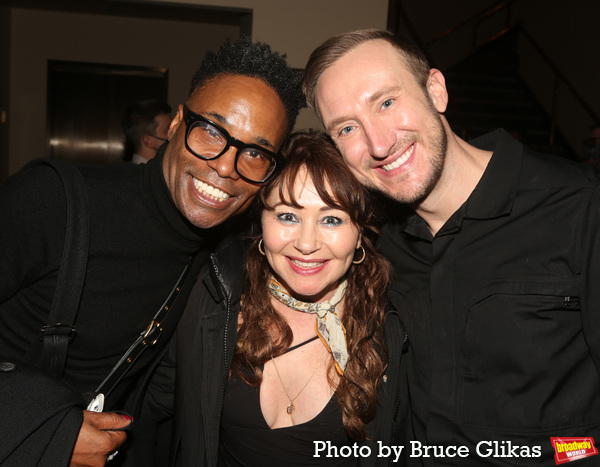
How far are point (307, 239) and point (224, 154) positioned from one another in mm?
478

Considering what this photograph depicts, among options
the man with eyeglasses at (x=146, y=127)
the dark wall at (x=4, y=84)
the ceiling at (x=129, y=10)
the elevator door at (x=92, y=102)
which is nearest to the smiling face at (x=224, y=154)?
the man with eyeglasses at (x=146, y=127)

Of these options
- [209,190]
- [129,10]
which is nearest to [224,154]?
[209,190]

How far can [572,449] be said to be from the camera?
175 cm

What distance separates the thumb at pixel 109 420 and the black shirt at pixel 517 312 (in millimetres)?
1104

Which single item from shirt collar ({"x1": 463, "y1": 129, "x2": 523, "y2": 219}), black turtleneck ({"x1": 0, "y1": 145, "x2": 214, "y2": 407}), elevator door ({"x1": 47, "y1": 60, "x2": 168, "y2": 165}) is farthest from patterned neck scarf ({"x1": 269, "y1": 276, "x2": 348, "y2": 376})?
elevator door ({"x1": 47, "y1": 60, "x2": 168, "y2": 165})

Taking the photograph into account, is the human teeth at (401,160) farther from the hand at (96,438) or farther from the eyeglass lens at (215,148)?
the hand at (96,438)

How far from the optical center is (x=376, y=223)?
2398 millimetres

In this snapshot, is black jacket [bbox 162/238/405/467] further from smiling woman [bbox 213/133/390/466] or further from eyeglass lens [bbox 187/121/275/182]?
eyeglass lens [bbox 187/121/275/182]

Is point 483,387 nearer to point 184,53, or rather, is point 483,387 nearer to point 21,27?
point 184,53

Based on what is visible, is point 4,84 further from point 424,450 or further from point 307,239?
point 424,450

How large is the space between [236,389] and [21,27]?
30.1 feet

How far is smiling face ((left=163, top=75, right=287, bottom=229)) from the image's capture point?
1953 mm

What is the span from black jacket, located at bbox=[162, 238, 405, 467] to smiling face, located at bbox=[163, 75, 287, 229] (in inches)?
10.9

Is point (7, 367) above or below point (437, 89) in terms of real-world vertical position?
below
